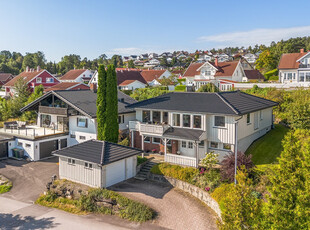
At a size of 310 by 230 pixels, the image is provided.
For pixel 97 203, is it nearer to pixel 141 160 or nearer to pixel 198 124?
pixel 141 160

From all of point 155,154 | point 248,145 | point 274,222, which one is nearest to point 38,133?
point 155,154

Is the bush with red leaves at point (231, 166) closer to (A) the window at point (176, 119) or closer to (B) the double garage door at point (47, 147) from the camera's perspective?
(A) the window at point (176, 119)

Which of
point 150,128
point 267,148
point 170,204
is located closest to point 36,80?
point 150,128

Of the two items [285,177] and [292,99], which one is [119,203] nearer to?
[285,177]

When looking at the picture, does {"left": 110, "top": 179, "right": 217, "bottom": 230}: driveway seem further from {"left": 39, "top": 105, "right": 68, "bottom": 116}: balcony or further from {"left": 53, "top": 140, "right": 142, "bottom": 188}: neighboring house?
{"left": 39, "top": 105, "right": 68, "bottom": 116}: balcony

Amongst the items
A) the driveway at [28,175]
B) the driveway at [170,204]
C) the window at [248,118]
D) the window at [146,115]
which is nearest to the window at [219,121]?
the window at [248,118]

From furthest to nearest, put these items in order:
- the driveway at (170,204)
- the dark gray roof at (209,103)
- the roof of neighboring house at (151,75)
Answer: the roof of neighboring house at (151,75) < the dark gray roof at (209,103) < the driveway at (170,204)

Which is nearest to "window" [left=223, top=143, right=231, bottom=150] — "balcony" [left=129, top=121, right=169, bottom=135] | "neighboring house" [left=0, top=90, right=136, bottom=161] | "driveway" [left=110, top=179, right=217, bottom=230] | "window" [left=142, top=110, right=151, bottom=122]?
"balcony" [left=129, top=121, right=169, bottom=135]
